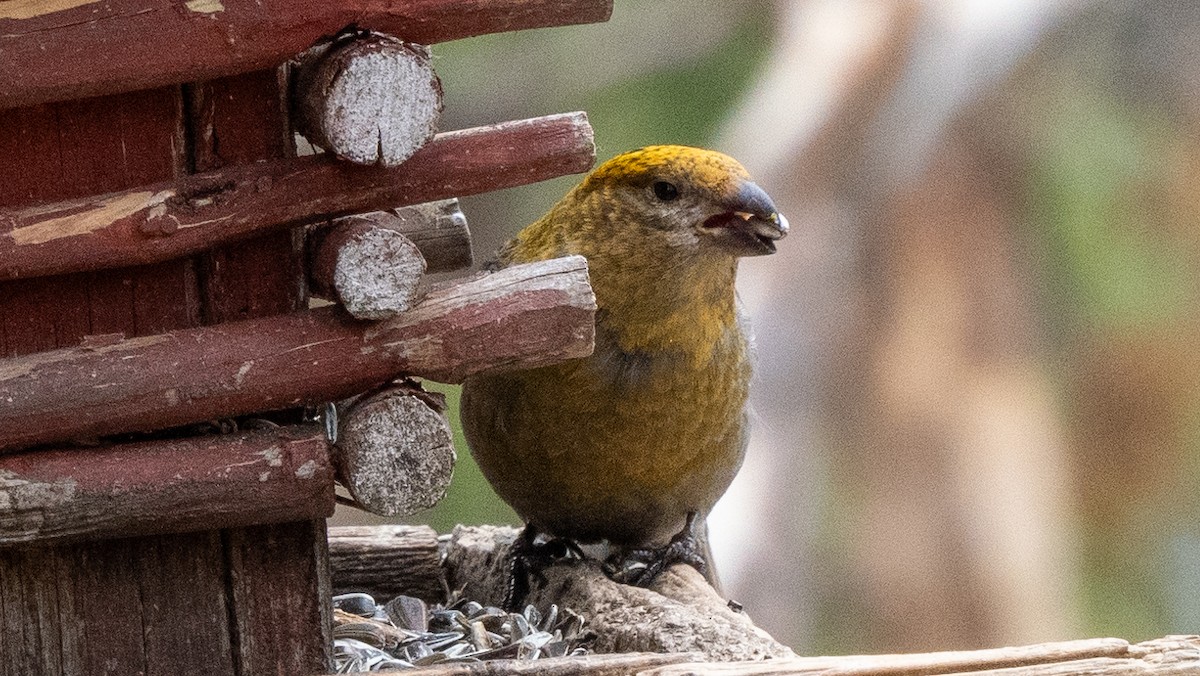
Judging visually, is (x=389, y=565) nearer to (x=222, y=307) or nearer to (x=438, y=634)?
(x=438, y=634)

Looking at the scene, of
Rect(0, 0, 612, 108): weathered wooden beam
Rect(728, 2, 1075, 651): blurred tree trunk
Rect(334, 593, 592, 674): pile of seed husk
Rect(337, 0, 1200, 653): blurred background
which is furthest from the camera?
Rect(337, 0, 1200, 653): blurred background

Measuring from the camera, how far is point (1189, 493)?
7609 mm

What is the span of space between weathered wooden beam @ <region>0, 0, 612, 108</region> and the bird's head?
3.05ft

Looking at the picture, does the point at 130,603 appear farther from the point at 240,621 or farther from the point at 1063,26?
the point at 1063,26

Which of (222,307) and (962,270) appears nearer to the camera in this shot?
(222,307)

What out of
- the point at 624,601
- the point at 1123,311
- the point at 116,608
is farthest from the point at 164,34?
the point at 1123,311

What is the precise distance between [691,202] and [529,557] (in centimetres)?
93

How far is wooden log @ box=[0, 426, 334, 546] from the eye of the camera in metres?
2.34

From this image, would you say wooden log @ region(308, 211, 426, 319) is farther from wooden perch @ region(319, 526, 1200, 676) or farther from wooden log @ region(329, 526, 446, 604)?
wooden log @ region(329, 526, 446, 604)

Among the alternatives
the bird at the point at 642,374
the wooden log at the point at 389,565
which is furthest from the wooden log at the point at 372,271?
the wooden log at the point at 389,565

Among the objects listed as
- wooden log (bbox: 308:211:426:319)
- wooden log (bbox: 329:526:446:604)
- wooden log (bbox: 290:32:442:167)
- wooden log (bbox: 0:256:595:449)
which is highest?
wooden log (bbox: 290:32:442:167)

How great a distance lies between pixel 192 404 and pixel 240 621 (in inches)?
16.1

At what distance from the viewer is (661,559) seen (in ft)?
11.7

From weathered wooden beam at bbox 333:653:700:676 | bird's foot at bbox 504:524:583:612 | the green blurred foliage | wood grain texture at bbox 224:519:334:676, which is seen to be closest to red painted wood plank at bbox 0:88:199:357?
wood grain texture at bbox 224:519:334:676
